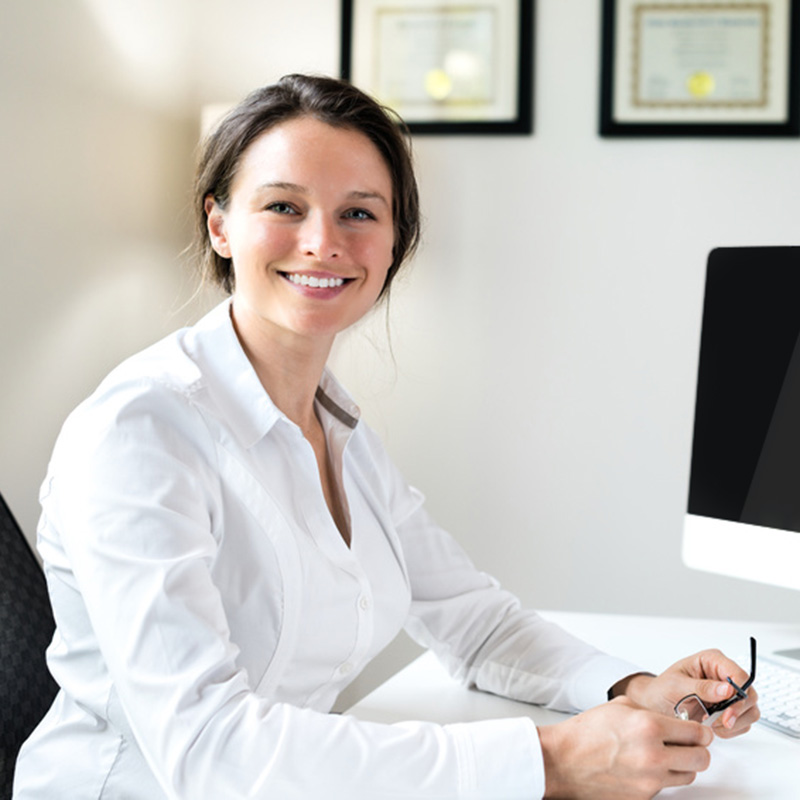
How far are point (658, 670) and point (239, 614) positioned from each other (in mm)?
582

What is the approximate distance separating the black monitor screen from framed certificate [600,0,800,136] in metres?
1.18

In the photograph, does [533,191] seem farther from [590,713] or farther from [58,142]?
[590,713]

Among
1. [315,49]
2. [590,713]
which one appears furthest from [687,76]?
[590,713]

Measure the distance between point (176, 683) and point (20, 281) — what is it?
1.18 m

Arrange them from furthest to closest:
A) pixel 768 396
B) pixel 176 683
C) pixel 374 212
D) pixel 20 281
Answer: pixel 20 281
pixel 768 396
pixel 374 212
pixel 176 683

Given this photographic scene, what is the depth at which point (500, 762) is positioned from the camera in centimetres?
88

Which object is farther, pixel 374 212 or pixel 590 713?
pixel 374 212

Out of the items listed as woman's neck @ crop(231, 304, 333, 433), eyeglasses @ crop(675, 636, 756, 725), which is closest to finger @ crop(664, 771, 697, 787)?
eyeglasses @ crop(675, 636, 756, 725)

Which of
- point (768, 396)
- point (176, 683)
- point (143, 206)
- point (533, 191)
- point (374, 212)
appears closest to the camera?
point (176, 683)

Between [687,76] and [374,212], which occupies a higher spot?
[687,76]

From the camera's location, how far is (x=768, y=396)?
1.36 meters

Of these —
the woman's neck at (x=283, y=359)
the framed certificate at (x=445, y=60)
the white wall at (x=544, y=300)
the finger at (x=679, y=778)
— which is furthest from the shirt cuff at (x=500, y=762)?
the framed certificate at (x=445, y=60)

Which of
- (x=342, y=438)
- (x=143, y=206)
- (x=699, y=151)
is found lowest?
(x=342, y=438)

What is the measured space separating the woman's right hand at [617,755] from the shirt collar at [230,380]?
436mm
